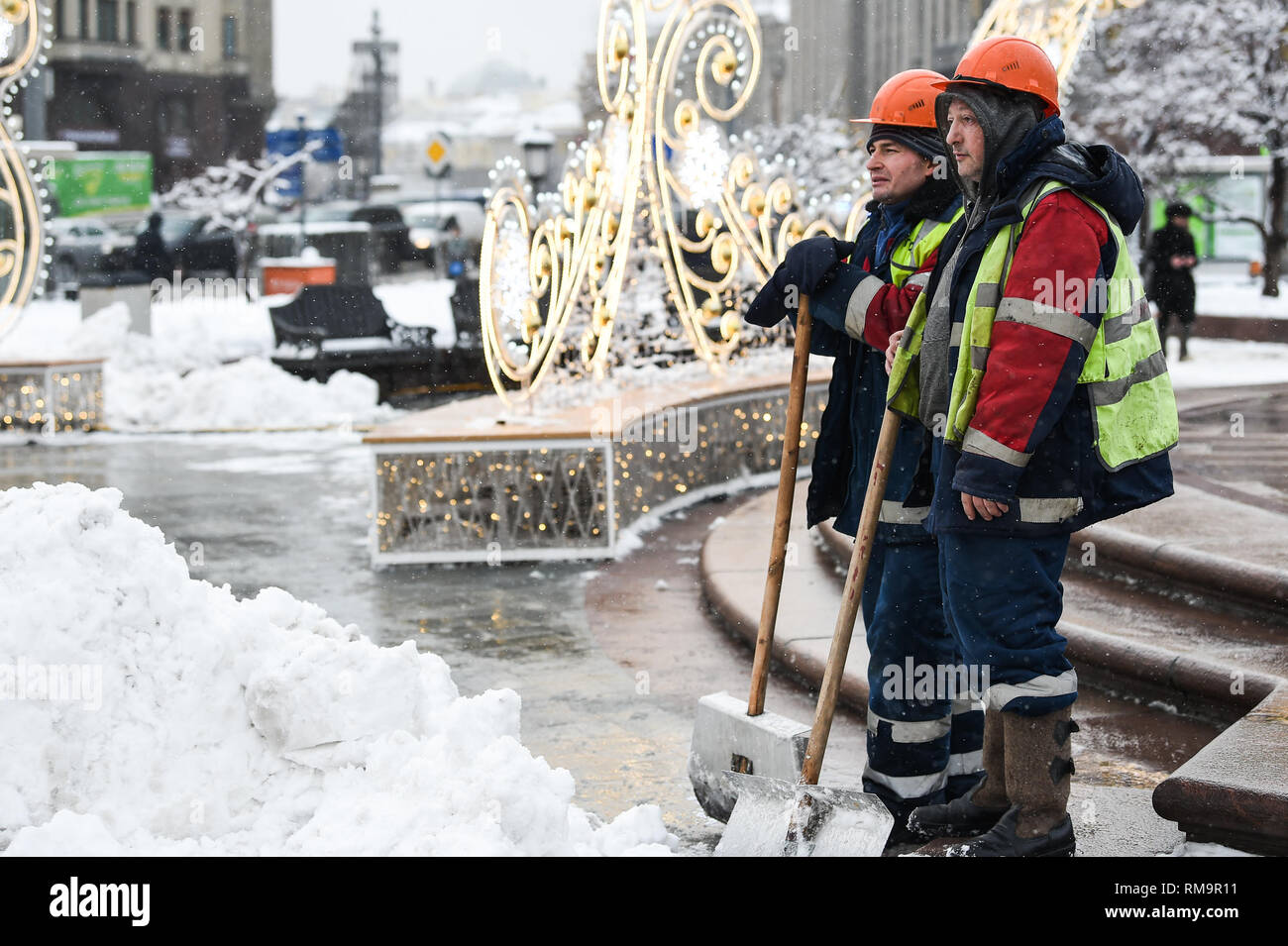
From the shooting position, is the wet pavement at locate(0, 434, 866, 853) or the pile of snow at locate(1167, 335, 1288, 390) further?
the pile of snow at locate(1167, 335, 1288, 390)

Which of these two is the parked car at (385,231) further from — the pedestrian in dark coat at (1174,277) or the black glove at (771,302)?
the black glove at (771,302)

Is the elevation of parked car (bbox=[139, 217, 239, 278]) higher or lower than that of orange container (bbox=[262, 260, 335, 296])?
higher

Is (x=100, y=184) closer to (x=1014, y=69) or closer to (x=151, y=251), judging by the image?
(x=151, y=251)

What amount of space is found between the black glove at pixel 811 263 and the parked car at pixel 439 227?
2819 centimetres

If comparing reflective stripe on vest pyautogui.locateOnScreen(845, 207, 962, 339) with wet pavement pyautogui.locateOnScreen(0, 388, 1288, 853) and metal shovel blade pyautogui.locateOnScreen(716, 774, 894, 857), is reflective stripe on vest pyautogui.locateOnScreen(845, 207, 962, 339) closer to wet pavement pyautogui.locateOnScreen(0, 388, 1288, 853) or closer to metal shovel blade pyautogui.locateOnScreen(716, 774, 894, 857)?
metal shovel blade pyautogui.locateOnScreen(716, 774, 894, 857)

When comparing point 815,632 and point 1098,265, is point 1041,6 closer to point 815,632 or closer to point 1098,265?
point 815,632

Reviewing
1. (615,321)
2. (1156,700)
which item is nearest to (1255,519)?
(1156,700)

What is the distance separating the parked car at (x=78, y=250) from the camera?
3011 cm

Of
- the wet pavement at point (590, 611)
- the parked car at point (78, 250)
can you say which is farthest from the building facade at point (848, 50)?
the wet pavement at point (590, 611)

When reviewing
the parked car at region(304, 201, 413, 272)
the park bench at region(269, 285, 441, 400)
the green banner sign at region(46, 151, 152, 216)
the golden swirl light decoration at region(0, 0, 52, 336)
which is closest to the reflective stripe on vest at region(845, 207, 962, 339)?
the golden swirl light decoration at region(0, 0, 52, 336)

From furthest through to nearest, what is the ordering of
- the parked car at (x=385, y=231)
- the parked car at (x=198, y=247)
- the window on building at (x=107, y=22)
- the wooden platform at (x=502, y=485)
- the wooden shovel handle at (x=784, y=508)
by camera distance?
the window on building at (x=107, y=22), the parked car at (x=385, y=231), the parked car at (x=198, y=247), the wooden platform at (x=502, y=485), the wooden shovel handle at (x=784, y=508)

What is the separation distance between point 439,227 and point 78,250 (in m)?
7.85

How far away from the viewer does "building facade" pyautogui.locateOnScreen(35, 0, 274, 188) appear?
47.8 meters

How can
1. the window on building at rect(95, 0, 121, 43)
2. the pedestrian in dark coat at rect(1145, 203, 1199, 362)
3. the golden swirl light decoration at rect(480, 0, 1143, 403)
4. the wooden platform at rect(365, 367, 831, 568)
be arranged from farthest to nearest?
the window on building at rect(95, 0, 121, 43) < the pedestrian in dark coat at rect(1145, 203, 1199, 362) < the golden swirl light decoration at rect(480, 0, 1143, 403) < the wooden platform at rect(365, 367, 831, 568)
